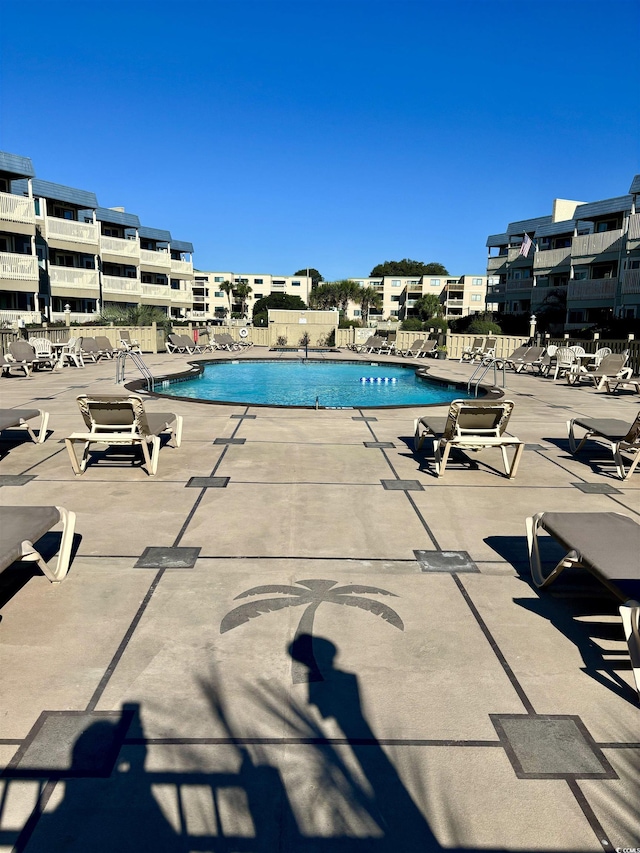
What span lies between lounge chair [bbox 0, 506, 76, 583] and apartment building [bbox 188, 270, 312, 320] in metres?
106

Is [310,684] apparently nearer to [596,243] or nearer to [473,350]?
[473,350]

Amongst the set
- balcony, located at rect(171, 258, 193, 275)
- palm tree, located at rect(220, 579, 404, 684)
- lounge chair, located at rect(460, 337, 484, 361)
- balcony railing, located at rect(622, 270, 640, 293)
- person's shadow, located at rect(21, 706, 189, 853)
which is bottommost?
person's shadow, located at rect(21, 706, 189, 853)

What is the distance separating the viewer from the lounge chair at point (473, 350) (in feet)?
94.7

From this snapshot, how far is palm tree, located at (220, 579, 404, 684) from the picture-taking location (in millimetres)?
3967

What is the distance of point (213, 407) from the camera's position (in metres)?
13.3

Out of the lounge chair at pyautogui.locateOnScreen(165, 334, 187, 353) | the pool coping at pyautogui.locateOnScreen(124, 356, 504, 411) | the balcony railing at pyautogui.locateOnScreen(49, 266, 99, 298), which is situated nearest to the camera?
the pool coping at pyautogui.locateOnScreen(124, 356, 504, 411)

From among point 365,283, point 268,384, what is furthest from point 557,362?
point 365,283

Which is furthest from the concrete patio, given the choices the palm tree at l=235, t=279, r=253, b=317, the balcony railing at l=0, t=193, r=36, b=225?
the palm tree at l=235, t=279, r=253, b=317

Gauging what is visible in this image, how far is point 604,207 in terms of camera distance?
44.6 m

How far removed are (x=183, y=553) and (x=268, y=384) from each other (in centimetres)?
1655

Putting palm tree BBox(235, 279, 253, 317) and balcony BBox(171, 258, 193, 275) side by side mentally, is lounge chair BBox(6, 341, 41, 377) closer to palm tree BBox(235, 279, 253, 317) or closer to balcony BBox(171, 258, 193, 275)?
balcony BBox(171, 258, 193, 275)

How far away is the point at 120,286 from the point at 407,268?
313ft

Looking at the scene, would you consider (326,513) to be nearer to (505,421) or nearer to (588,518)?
(588,518)

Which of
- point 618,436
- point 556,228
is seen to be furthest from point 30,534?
point 556,228
